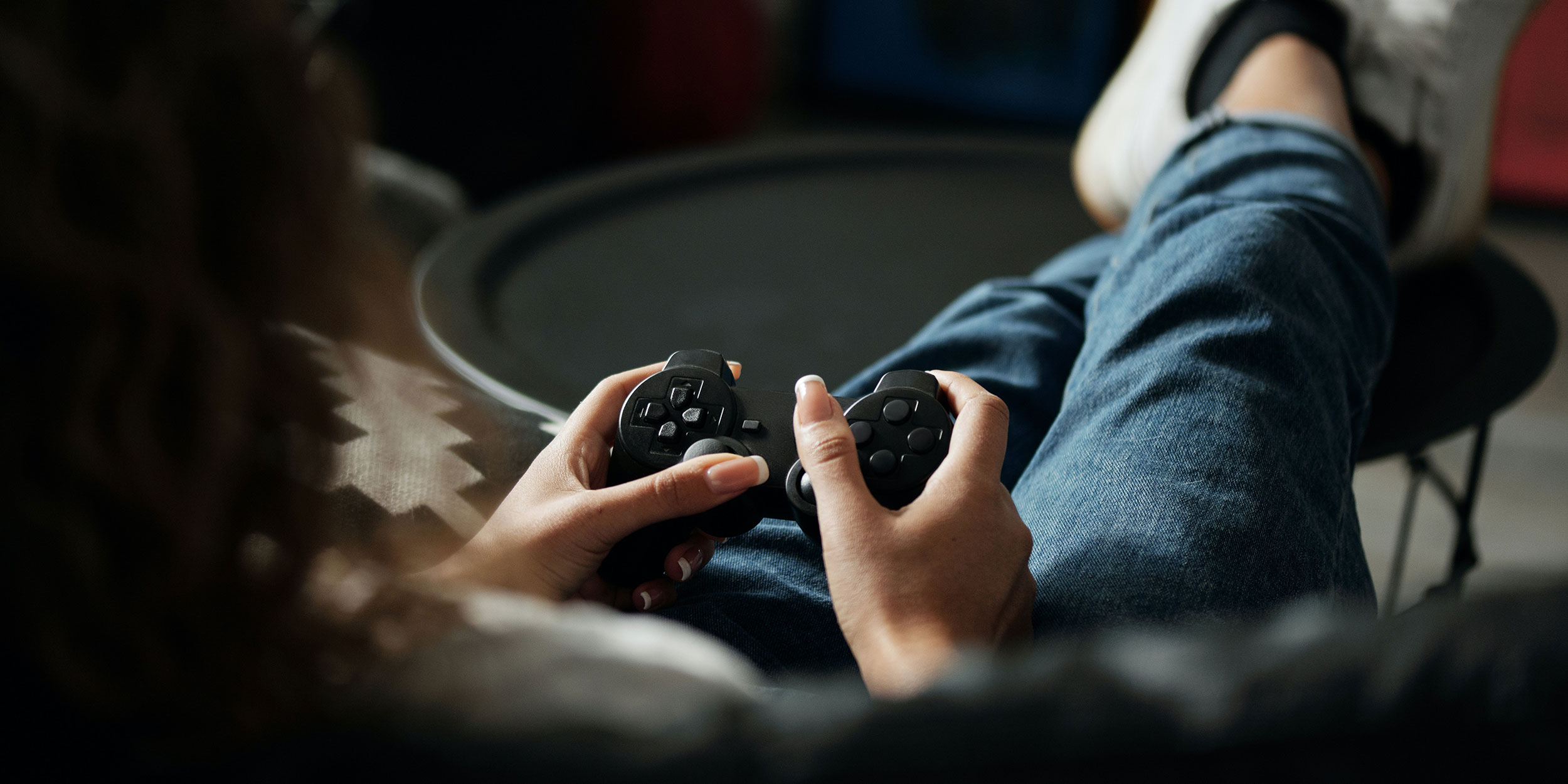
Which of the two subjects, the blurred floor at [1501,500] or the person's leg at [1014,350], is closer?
the person's leg at [1014,350]

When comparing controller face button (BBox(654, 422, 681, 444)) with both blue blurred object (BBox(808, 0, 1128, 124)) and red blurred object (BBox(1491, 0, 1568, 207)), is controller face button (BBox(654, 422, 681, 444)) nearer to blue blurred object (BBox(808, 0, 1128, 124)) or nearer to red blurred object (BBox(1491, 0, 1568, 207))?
red blurred object (BBox(1491, 0, 1568, 207))

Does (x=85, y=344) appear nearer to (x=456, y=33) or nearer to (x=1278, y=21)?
(x=1278, y=21)

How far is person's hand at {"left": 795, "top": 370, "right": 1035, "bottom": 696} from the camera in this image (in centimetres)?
32

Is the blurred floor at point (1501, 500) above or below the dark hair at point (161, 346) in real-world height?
below

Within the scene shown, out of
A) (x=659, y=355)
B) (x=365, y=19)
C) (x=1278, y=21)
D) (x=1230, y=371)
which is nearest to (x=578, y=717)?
(x=1230, y=371)

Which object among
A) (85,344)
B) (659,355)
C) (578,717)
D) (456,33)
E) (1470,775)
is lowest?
(1470,775)

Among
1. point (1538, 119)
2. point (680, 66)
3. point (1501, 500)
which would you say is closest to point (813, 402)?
point (1501, 500)

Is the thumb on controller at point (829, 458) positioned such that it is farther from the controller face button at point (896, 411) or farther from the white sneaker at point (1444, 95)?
the white sneaker at point (1444, 95)

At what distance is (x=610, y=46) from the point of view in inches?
77.3

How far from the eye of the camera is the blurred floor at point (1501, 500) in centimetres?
119

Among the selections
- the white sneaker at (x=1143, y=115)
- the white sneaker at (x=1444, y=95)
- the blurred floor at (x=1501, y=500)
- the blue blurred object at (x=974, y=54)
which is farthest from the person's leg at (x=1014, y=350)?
the blue blurred object at (x=974, y=54)

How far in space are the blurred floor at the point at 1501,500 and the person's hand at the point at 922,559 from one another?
0.91 meters

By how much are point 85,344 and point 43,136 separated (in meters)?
0.04

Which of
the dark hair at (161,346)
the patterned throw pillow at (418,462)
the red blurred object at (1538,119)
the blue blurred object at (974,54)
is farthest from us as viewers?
the blue blurred object at (974,54)
